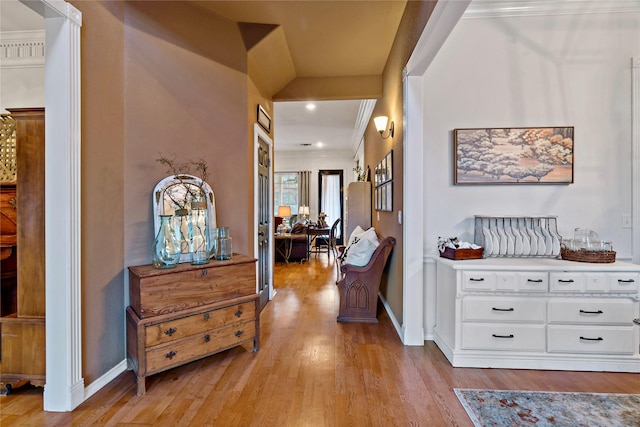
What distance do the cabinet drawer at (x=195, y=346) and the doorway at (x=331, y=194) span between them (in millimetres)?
6962

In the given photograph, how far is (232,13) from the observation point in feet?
8.73

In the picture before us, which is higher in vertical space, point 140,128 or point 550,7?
point 550,7

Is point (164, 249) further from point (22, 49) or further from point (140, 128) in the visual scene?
→ point (22, 49)

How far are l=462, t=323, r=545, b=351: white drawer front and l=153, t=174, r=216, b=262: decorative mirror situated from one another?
7.22 feet

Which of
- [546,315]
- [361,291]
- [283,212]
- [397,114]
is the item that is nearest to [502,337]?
[546,315]

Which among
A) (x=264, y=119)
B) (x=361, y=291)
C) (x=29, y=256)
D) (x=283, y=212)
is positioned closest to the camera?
(x=29, y=256)

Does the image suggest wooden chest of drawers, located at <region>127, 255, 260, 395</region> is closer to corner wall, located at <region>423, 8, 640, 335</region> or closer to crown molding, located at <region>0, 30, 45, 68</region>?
corner wall, located at <region>423, 8, 640, 335</region>

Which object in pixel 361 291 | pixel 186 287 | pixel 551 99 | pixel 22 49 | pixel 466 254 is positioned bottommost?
pixel 361 291

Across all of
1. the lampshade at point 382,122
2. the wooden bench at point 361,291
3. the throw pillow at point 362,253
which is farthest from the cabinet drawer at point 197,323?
the lampshade at point 382,122

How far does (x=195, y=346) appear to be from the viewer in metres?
2.13

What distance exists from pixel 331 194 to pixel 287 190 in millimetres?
1452

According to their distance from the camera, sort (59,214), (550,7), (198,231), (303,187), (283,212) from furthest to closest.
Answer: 1. (303,187)
2. (283,212)
3. (550,7)
4. (198,231)
5. (59,214)

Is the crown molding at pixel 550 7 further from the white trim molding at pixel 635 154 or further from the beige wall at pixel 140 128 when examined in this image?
the beige wall at pixel 140 128

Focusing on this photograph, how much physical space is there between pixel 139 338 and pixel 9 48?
324 cm
